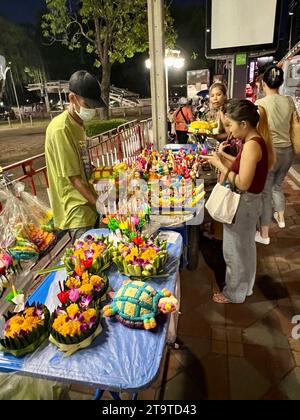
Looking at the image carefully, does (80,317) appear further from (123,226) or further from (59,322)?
(123,226)

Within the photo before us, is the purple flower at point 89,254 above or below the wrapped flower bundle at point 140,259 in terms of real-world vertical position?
above

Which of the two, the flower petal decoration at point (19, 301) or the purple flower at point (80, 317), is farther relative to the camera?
the flower petal decoration at point (19, 301)

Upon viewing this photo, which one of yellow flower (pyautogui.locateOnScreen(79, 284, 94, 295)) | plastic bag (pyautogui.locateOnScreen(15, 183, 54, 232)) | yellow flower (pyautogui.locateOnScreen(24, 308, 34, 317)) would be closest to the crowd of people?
plastic bag (pyautogui.locateOnScreen(15, 183, 54, 232))

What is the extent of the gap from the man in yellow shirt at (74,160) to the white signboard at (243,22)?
449 cm

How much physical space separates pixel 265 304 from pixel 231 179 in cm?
125

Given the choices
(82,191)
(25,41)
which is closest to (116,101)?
(25,41)

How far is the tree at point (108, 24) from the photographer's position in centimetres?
1070

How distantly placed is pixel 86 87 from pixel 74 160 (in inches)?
18.7

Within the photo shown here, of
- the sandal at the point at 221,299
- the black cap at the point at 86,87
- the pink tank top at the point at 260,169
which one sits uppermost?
the black cap at the point at 86,87

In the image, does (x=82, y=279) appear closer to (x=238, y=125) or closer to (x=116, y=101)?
(x=238, y=125)

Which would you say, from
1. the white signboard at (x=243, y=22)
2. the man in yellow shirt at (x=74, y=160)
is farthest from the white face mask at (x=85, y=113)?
the white signboard at (x=243, y=22)

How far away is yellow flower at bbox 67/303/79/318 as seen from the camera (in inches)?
48.1

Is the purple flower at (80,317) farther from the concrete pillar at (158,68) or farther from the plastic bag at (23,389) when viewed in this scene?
the concrete pillar at (158,68)

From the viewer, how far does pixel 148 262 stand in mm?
1563
